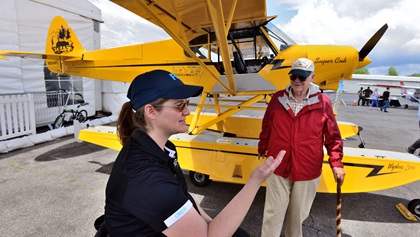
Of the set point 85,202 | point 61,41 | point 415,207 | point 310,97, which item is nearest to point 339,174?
point 310,97

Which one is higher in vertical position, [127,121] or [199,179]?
[127,121]

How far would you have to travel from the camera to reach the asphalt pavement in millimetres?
2645

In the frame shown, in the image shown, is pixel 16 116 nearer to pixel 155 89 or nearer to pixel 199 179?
pixel 199 179

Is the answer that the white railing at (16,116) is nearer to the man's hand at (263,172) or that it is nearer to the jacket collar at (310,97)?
the jacket collar at (310,97)

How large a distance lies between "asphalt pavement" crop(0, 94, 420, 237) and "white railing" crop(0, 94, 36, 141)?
97cm

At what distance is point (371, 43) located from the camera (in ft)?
11.7

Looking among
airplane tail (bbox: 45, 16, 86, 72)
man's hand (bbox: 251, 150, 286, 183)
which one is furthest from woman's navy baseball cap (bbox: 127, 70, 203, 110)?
airplane tail (bbox: 45, 16, 86, 72)

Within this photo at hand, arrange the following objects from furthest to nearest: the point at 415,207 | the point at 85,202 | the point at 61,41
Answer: the point at 61,41 < the point at 85,202 < the point at 415,207

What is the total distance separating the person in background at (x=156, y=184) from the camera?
0.80 meters

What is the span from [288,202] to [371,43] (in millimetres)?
3080

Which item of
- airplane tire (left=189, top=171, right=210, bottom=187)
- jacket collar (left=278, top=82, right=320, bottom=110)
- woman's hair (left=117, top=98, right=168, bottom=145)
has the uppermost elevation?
jacket collar (left=278, top=82, right=320, bottom=110)

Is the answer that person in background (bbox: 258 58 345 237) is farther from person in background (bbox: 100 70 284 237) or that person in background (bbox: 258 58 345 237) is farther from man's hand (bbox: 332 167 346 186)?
person in background (bbox: 100 70 284 237)

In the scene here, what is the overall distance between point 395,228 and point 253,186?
2.86 metres

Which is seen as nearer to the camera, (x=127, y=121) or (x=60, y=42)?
(x=127, y=121)
